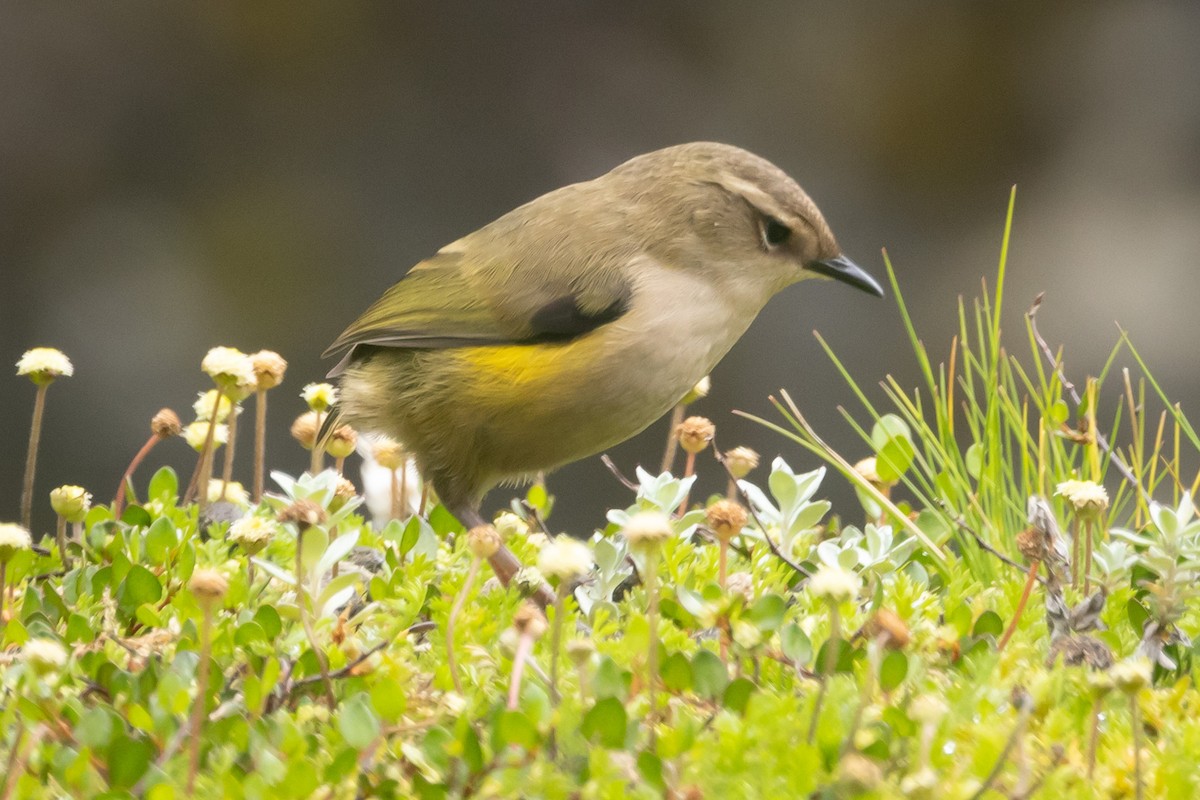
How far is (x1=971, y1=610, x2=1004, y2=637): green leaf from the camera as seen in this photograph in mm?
2215

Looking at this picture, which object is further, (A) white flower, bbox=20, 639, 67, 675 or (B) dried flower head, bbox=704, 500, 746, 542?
(B) dried flower head, bbox=704, 500, 746, 542

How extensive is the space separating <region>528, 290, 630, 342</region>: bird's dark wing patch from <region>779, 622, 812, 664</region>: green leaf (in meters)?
1.33

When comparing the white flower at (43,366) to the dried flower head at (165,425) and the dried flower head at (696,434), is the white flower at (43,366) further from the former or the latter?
the dried flower head at (696,434)

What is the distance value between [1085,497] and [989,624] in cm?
27

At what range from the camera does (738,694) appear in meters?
1.78

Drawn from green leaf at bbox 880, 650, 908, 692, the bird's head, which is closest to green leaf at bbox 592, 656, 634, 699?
green leaf at bbox 880, 650, 908, 692

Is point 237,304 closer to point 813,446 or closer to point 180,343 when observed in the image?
point 180,343

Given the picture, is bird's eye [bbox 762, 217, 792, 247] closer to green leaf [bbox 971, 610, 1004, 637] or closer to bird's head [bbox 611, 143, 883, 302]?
bird's head [bbox 611, 143, 883, 302]

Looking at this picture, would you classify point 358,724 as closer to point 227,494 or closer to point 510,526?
point 510,526

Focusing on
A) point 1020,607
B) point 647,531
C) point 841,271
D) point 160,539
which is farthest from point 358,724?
point 841,271

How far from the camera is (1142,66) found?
6305mm

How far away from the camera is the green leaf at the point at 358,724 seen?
1632mm

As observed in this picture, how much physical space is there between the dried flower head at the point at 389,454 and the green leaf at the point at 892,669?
1.81 metres

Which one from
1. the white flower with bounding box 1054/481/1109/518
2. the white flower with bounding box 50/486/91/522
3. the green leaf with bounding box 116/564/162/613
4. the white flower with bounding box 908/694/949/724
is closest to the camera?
the white flower with bounding box 908/694/949/724
